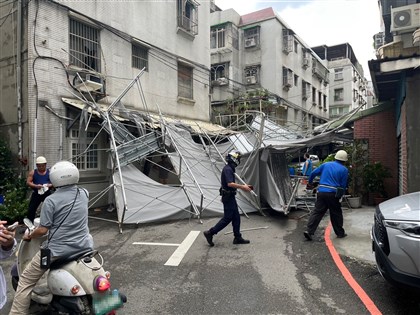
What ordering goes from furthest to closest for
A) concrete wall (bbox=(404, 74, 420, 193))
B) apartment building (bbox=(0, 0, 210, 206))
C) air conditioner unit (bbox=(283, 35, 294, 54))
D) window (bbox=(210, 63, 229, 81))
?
air conditioner unit (bbox=(283, 35, 294, 54)), window (bbox=(210, 63, 229, 81)), apartment building (bbox=(0, 0, 210, 206)), concrete wall (bbox=(404, 74, 420, 193))

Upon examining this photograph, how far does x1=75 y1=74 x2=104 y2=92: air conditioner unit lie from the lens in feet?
30.7

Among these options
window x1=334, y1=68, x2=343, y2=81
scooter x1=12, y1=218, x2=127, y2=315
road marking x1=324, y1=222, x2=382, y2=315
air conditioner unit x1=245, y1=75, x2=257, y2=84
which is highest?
window x1=334, y1=68, x2=343, y2=81

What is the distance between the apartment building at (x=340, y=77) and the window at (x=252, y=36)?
19.3 meters

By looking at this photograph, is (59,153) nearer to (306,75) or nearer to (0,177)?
(0,177)

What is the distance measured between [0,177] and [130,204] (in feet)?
12.2

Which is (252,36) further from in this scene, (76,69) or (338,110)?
(338,110)

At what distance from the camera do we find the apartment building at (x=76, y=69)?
8727mm

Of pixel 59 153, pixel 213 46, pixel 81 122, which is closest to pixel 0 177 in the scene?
pixel 59 153

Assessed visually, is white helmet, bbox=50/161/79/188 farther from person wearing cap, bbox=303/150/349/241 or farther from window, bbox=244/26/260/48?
window, bbox=244/26/260/48

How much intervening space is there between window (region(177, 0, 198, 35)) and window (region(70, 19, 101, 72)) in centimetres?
443

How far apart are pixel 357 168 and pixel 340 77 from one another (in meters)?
34.2

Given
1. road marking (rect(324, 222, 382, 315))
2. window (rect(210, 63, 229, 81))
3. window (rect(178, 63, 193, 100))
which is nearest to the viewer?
road marking (rect(324, 222, 382, 315))

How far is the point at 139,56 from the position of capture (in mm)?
12148

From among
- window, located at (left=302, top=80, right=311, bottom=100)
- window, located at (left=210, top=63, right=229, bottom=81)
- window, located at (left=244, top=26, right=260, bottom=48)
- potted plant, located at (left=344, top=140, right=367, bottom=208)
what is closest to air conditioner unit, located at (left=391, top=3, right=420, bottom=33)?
potted plant, located at (left=344, top=140, right=367, bottom=208)
